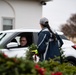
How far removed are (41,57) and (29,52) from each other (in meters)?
0.53

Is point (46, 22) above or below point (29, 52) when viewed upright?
above

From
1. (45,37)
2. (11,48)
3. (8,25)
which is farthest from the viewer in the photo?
(8,25)

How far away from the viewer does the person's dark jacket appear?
779cm

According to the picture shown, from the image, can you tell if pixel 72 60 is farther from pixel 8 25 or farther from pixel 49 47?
pixel 8 25

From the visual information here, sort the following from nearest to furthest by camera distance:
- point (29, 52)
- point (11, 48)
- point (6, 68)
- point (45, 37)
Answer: point (6, 68), point (45, 37), point (29, 52), point (11, 48)

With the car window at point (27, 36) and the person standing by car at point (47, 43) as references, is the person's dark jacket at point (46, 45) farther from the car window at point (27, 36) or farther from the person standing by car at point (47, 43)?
the car window at point (27, 36)

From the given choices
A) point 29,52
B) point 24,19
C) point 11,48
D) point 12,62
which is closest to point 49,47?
point 29,52

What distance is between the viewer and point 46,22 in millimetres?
7992

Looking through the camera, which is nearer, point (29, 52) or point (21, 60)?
point (21, 60)

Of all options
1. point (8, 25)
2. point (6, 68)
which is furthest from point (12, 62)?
point (8, 25)

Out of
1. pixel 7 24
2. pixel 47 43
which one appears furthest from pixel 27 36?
pixel 7 24

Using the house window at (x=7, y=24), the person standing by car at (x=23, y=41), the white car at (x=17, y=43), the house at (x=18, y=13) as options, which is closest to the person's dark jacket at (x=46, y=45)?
the white car at (x=17, y=43)

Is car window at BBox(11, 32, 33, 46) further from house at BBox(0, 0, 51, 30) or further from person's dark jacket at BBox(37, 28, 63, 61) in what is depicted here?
house at BBox(0, 0, 51, 30)

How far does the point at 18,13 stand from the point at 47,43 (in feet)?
43.9
